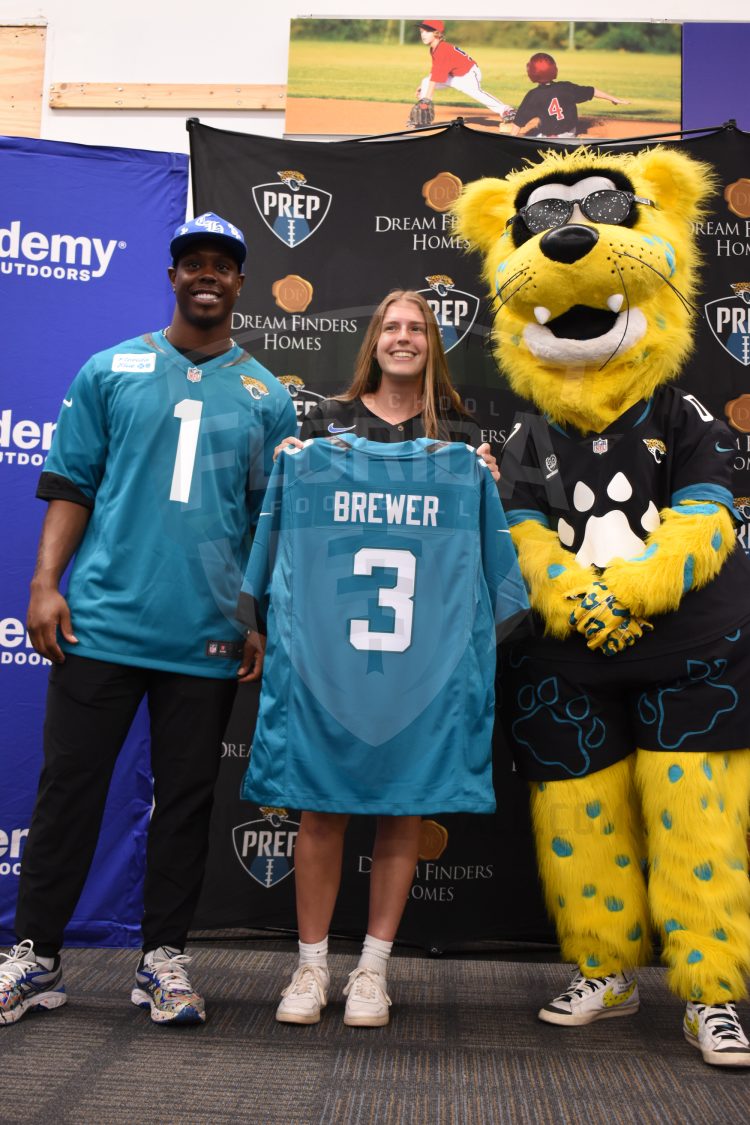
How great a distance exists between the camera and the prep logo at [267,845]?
272cm

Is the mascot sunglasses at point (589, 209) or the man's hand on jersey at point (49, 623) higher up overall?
the mascot sunglasses at point (589, 209)

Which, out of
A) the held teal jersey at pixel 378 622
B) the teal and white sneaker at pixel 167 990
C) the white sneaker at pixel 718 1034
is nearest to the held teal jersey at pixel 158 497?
the held teal jersey at pixel 378 622

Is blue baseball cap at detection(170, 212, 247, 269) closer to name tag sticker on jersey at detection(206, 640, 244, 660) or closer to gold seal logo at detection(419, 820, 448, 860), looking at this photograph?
name tag sticker on jersey at detection(206, 640, 244, 660)

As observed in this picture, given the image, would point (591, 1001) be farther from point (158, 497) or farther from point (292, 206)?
point (292, 206)

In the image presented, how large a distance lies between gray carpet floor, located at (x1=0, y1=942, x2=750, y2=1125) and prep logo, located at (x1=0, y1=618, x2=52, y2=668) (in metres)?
0.84

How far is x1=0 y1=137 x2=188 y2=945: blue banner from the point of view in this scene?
267cm

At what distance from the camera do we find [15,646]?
2.71 m

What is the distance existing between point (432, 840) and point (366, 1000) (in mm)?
761

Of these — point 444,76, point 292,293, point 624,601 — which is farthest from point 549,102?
point 624,601

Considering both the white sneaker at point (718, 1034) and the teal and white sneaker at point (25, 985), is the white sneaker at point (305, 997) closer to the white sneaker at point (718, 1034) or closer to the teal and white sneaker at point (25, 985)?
the teal and white sneaker at point (25, 985)

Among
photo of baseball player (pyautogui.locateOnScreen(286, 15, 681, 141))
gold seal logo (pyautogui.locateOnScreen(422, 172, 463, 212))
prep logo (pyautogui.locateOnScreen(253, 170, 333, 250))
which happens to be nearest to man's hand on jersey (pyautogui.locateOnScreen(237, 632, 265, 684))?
prep logo (pyautogui.locateOnScreen(253, 170, 333, 250))

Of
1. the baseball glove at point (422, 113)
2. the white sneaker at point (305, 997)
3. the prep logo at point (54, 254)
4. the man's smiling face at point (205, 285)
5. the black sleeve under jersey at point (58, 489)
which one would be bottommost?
the white sneaker at point (305, 997)

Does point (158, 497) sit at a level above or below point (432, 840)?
above

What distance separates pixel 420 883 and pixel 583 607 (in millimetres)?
1046
